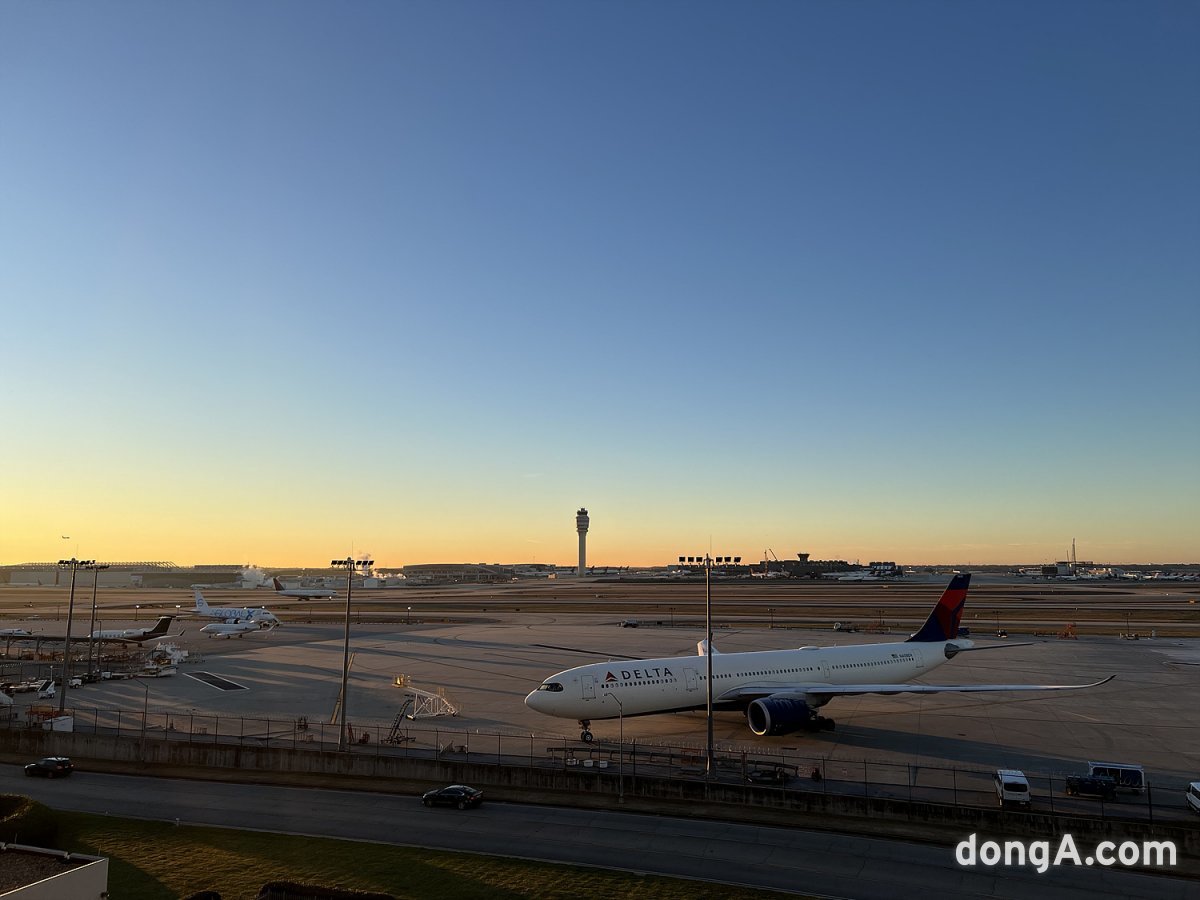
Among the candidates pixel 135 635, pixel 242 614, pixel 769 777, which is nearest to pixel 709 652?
pixel 769 777

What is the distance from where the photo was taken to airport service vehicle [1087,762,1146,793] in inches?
1281

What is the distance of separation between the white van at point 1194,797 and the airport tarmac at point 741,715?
4435 mm

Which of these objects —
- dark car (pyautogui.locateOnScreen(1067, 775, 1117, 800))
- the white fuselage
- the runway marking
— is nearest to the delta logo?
the white fuselage

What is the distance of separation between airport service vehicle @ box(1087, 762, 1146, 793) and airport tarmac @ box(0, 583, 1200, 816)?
141 inches

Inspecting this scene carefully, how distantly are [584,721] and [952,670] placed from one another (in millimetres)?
42693

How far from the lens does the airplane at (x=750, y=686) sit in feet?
139

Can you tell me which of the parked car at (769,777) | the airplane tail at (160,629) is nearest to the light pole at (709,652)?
the parked car at (769,777)

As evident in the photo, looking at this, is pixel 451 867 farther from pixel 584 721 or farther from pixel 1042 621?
pixel 1042 621

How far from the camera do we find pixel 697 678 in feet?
149

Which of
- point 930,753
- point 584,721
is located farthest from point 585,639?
point 930,753

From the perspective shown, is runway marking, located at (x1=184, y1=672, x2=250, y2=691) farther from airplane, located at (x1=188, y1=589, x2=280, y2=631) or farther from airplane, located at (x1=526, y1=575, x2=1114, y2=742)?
airplane, located at (x1=188, y1=589, x2=280, y2=631)

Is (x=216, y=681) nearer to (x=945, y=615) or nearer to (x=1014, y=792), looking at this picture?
(x=945, y=615)

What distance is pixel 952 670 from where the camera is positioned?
226 feet

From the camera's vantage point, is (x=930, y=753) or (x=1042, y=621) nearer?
(x=930, y=753)
